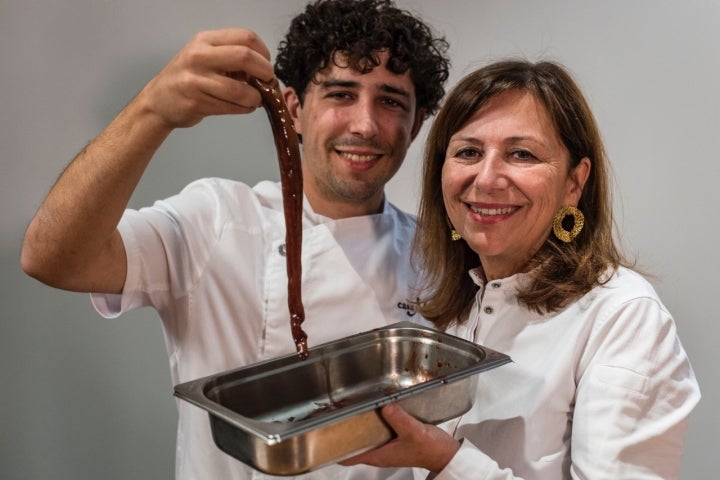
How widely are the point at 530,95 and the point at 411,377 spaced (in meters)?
0.56

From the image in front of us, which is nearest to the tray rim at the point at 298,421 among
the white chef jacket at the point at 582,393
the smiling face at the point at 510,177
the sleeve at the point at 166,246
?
the white chef jacket at the point at 582,393

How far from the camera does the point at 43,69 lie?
1875mm

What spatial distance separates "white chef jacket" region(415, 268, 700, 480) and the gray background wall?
896 mm

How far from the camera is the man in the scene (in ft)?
3.51

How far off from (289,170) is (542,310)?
514 millimetres

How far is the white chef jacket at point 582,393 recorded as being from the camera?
985 mm

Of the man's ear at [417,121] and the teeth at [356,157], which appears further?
the man's ear at [417,121]

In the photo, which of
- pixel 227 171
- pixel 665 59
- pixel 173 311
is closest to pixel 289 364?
pixel 173 311

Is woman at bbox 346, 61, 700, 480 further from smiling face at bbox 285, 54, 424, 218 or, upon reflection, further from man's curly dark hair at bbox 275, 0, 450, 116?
man's curly dark hair at bbox 275, 0, 450, 116

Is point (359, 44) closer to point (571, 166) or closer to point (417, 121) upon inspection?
point (417, 121)

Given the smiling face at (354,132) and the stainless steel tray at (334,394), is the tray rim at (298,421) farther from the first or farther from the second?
the smiling face at (354,132)

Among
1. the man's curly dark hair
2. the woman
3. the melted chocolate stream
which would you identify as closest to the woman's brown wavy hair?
the woman

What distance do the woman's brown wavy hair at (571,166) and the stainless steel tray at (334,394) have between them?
17cm

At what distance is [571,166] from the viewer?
3.97 ft
